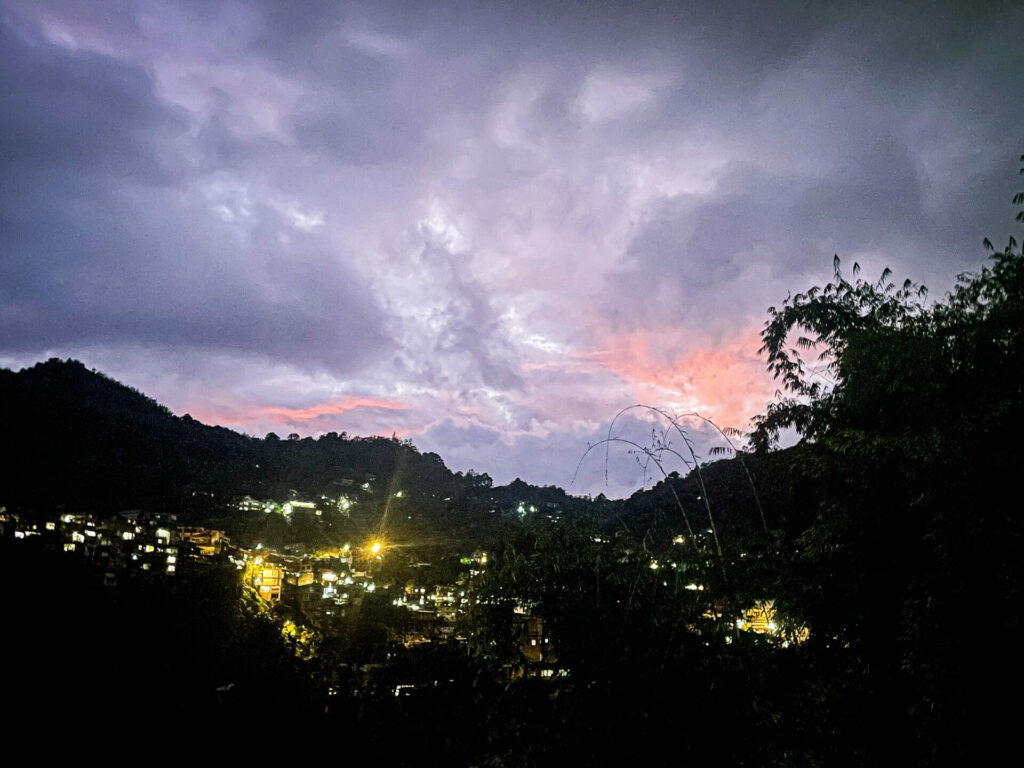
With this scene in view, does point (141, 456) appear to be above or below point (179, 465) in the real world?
above

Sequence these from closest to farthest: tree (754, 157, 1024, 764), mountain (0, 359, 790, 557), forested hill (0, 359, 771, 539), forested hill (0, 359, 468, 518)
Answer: tree (754, 157, 1024, 764) < forested hill (0, 359, 771, 539) < mountain (0, 359, 790, 557) < forested hill (0, 359, 468, 518)

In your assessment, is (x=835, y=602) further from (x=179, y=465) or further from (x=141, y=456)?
(x=179, y=465)

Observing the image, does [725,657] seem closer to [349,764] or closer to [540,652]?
[540,652]

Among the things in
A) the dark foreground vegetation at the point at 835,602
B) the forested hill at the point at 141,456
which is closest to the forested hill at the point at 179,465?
the forested hill at the point at 141,456

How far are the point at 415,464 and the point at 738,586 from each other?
67173 mm

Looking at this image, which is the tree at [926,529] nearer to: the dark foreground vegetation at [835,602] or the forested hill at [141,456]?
the dark foreground vegetation at [835,602]

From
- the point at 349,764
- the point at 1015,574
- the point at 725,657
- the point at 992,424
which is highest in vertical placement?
the point at 992,424

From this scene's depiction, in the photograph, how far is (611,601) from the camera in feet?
14.1

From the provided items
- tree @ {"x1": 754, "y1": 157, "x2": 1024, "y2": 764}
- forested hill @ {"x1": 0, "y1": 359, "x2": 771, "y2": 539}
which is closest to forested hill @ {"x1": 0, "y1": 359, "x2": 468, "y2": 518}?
forested hill @ {"x1": 0, "y1": 359, "x2": 771, "y2": 539}

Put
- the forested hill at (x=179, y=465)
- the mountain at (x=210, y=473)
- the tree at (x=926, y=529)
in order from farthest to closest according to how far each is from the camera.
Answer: the mountain at (x=210, y=473), the forested hill at (x=179, y=465), the tree at (x=926, y=529)

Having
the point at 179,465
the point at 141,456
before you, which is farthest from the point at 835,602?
the point at 179,465

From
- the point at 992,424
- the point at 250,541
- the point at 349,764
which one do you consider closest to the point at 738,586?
the point at 992,424

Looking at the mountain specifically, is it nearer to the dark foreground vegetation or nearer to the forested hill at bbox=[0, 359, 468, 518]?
the forested hill at bbox=[0, 359, 468, 518]

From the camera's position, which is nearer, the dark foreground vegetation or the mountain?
the dark foreground vegetation
